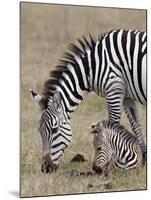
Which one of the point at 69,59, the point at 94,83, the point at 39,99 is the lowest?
the point at 39,99

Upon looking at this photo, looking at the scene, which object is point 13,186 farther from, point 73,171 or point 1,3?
point 1,3

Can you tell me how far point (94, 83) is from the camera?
15.0 ft

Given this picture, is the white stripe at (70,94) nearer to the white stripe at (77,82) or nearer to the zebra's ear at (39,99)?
the white stripe at (77,82)

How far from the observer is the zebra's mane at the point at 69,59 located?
4422 mm

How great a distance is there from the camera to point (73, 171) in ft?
14.7

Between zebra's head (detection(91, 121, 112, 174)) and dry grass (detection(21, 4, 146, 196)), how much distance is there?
4cm

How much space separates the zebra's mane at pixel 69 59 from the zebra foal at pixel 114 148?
16.3 inches

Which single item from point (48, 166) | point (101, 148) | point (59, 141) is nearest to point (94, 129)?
point (101, 148)

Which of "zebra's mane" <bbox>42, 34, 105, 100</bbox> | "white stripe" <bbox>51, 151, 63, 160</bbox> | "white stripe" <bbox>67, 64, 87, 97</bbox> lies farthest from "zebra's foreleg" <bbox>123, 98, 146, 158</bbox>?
"white stripe" <bbox>51, 151, 63, 160</bbox>

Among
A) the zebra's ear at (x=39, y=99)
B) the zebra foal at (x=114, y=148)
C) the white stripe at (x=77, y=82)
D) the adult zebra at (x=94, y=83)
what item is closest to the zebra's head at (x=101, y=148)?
the zebra foal at (x=114, y=148)

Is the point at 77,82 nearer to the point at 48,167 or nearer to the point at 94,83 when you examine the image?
the point at 94,83

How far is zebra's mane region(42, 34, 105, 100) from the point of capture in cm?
442

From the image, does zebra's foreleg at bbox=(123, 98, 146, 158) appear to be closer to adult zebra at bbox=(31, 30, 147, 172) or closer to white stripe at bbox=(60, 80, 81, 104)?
adult zebra at bbox=(31, 30, 147, 172)

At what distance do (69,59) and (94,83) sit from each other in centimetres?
25
